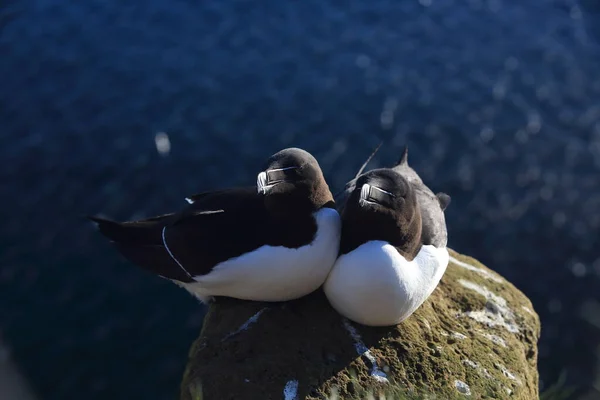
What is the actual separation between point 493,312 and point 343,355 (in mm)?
1451

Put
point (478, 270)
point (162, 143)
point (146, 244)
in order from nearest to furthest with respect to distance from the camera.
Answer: point (146, 244) → point (478, 270) → point (162, 143)

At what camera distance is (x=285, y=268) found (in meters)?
4.67

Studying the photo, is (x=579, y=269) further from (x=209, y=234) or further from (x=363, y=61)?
A: (x=209, y=234)

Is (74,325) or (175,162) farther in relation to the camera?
(175,162)

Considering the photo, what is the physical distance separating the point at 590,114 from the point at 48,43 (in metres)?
8.48

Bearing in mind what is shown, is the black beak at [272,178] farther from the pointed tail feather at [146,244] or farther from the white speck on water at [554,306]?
the white speck on water at [554,306]

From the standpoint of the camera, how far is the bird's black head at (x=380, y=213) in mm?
4570

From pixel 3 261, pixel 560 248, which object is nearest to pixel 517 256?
pixel 560 248

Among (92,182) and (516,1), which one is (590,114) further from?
(92,182)

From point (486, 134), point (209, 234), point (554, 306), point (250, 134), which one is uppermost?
point (209, 234)

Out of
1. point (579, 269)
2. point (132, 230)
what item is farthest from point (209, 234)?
point (579, 269)

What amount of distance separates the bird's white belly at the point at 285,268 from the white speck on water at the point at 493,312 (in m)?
1.31

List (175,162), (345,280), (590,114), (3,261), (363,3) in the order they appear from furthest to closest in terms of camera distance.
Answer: (363,3) < (590,114) < (175,162) < (3,261) < (345,280)

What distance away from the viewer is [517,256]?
8766 mm
